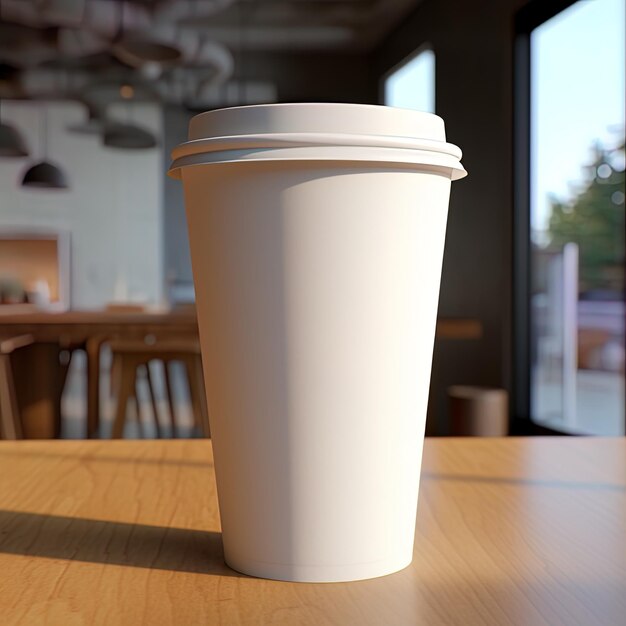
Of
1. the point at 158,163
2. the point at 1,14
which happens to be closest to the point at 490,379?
the point at 1,14

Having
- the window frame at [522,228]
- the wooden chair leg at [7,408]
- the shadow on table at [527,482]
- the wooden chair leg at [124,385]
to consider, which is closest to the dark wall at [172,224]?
the window frame at [522,228]

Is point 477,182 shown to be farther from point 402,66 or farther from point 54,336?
point 54,336

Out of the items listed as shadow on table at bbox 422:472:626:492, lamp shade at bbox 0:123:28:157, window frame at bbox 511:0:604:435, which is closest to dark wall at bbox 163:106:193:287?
lamp shade at bbox 0:123:28:157

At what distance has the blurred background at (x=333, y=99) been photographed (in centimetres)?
356

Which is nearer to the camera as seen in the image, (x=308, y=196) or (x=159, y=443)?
(x=308, y=196)

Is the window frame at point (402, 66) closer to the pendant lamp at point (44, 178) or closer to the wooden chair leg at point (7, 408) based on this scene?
the pendant lamp at point (44, 178)

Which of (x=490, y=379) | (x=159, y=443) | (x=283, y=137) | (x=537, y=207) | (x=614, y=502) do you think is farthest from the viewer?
(x=490, y=379)

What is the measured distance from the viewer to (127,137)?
5.70 m

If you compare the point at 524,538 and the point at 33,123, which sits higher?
the point at 33,123

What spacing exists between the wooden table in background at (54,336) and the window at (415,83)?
6.62ft

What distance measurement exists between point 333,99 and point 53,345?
14.1 feet

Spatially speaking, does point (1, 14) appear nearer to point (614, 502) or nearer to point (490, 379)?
point (490, 379)

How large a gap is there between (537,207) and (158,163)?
4.93 metres

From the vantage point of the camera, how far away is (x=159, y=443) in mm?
740
